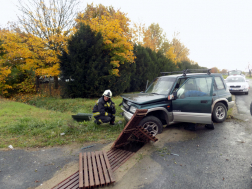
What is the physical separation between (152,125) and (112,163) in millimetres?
1827

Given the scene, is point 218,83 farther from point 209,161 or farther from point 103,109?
point 103,109

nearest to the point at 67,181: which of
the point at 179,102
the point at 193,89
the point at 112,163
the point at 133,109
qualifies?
the point at 112,163

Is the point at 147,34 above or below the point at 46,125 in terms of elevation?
above

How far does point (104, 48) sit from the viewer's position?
1175cm

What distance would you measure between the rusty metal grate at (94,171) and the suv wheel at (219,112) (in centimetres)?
438

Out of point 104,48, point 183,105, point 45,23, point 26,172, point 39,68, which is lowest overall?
point 26,172

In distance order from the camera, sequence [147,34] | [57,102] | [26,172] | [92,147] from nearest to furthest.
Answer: [26,172]
[92,147]
[57,102]
[147,34]

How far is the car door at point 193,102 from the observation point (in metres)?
5.07

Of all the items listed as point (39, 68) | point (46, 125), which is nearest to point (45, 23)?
point (39, 68)

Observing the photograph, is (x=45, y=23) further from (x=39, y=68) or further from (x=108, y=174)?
(x=108, y=174)

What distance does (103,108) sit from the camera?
575 cm

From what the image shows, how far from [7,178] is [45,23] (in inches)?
575

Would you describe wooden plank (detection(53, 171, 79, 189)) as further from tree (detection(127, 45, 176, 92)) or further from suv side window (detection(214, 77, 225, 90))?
tree (detection(127, 45, 176, 92))

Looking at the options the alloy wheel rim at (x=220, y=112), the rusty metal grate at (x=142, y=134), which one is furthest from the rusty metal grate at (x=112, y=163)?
the alloy wheel rim at (x=220, y=112)
